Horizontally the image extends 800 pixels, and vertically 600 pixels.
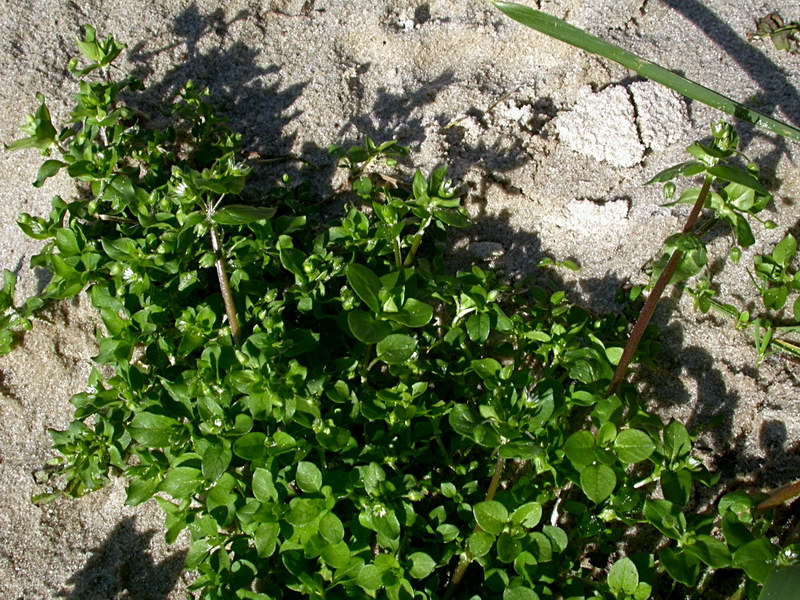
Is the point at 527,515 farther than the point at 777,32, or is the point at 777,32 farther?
the point at 777,32

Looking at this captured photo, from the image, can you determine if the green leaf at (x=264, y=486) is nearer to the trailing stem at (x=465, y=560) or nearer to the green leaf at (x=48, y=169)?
the trailing stem at (x=465, y=560)

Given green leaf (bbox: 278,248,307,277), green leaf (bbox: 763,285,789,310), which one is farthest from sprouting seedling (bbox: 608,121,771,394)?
green leaf (bbox: 278,248,307,277)

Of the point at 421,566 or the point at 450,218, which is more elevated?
→ the point at 450,218

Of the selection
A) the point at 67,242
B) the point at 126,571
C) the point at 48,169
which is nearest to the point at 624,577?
the point at 126,571

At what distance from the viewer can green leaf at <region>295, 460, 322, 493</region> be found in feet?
6.41

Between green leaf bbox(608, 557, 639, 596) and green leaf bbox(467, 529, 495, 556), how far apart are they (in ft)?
1.00

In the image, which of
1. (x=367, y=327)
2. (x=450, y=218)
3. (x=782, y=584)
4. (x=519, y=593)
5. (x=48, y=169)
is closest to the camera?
(x=782, y=584)

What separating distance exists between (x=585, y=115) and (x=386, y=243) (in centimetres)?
101

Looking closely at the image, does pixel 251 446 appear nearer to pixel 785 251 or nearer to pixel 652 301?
pixel 652 301

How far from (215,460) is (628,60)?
148 cm

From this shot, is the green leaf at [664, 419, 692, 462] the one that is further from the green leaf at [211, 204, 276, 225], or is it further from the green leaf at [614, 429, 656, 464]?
the green leaf at [211, 204, 276, 225]

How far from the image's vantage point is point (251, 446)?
1973 millimetres

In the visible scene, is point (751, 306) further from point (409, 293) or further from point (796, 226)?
point (409, 293)

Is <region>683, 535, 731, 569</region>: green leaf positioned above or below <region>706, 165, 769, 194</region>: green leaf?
below
